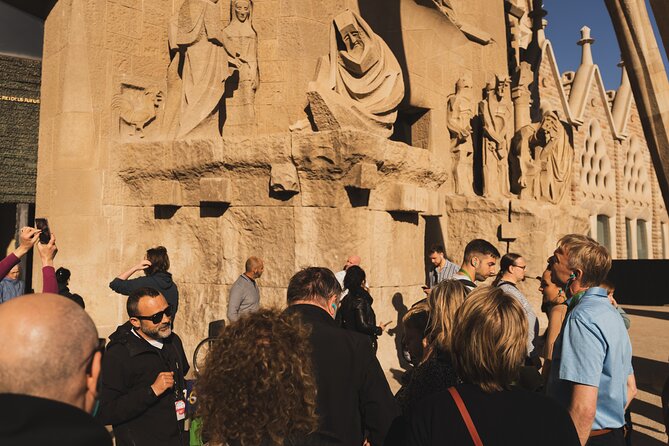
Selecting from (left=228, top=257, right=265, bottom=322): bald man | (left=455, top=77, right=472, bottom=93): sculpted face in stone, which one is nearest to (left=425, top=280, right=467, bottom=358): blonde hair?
(left=228, top=257, right=265, bottom=322): bald man

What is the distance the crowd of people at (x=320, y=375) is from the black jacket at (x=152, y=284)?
5.68ft

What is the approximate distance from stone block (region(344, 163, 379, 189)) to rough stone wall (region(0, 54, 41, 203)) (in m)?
4.65

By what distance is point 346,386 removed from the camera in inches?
92.7

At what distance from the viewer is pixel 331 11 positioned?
25.7 ft

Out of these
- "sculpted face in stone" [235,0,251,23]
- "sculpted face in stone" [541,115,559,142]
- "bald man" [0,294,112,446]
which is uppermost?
"sculpted face in stone" [235,0,251,23]

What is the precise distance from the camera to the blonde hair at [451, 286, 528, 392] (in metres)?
1.85

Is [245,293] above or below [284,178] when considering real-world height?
below

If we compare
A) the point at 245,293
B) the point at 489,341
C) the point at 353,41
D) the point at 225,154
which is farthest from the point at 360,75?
the point at 489,341

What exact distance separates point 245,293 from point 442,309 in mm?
3355

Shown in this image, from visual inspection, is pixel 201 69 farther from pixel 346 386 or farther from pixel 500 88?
pixel 346 386

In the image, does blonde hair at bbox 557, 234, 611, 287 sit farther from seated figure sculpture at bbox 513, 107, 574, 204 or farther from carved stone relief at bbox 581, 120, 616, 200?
carved stone relief at bbox 581, 120, 616, 200

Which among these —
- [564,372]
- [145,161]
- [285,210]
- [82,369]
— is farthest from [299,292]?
[145,161]

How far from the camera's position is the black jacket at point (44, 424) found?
1.05 meters

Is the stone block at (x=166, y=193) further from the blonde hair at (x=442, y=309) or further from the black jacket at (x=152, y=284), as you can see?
the blonde hair at (x=442, y=309)
